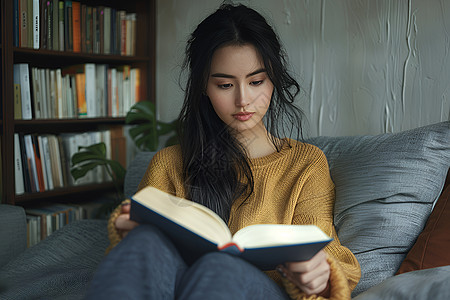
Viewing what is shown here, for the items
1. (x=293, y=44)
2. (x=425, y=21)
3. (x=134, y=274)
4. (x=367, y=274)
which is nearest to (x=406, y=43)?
(x=425, y=21)

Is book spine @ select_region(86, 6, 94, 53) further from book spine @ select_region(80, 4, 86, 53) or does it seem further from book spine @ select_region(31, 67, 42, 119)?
book spine @ select_region(31, 67, 42, 119)

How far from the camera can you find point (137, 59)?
8.36 feet

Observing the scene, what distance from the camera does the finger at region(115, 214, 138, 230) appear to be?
0.95 m

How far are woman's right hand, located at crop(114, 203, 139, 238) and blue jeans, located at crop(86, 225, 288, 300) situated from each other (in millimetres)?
89

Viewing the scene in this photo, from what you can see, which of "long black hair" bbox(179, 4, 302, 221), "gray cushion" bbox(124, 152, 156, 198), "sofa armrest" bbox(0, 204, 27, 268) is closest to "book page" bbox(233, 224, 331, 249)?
"long black hair" bbox(179, 4, 302, 221)

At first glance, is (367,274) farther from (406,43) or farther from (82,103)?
(82,103)

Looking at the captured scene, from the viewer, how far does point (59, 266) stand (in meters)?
1.52

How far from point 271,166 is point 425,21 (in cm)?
79

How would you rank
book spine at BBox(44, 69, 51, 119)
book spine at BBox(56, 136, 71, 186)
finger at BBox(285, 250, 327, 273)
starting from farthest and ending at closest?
book spine at BBox(56, 136, 71, 186)
book spine at BBox(44, 69, 51, 119)
finger at BBox(285, 250, 327, 273)

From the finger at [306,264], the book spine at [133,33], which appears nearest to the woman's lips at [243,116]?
the finger at [306,264]

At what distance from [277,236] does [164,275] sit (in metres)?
0.21

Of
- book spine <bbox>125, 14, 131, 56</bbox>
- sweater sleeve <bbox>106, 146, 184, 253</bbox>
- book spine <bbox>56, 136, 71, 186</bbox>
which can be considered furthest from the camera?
book spine <bbox>125, 14, 131, 56</bbox>

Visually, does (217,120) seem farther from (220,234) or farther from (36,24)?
(36,24)

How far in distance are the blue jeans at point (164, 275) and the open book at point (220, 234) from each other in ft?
0.09
